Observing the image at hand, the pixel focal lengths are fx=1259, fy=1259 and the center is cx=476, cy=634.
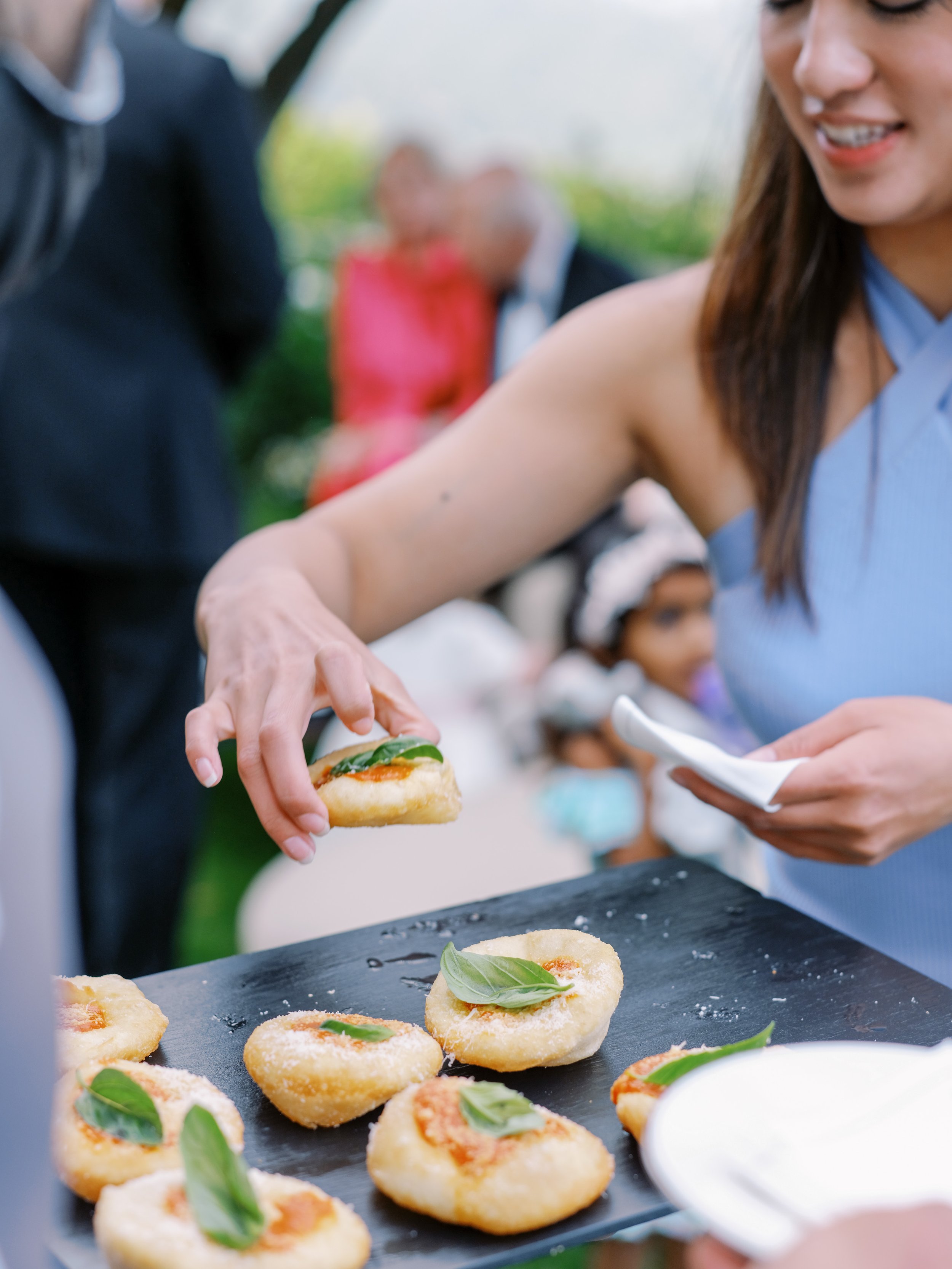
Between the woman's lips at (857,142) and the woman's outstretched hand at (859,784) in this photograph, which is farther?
the woman's lips at (857,142)

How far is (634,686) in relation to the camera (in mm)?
3191

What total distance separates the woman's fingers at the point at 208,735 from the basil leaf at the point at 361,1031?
0.24 m

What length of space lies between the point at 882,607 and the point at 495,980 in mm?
697

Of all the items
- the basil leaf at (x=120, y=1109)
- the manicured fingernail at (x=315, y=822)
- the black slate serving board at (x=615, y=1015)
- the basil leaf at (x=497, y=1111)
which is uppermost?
the manicured fingernail at (x=315, y=822)

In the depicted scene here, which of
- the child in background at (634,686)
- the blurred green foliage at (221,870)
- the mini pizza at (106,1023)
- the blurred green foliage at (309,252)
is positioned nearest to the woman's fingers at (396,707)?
the mini pizza at (106,1023)

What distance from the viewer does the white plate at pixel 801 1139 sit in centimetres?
66

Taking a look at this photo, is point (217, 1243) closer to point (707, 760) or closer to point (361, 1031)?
point (361, 1031)

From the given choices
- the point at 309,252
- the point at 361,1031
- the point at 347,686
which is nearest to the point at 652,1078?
the point at 361,1031

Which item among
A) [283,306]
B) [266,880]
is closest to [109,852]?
[266,880]

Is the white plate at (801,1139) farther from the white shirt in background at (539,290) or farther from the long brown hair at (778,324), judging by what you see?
the white shirt in background at (539,290)

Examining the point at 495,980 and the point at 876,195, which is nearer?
the point at 495,980

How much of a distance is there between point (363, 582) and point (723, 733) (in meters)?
1.66

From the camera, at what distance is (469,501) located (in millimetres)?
1668

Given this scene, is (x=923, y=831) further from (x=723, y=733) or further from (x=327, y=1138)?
(x=723, y=733)
